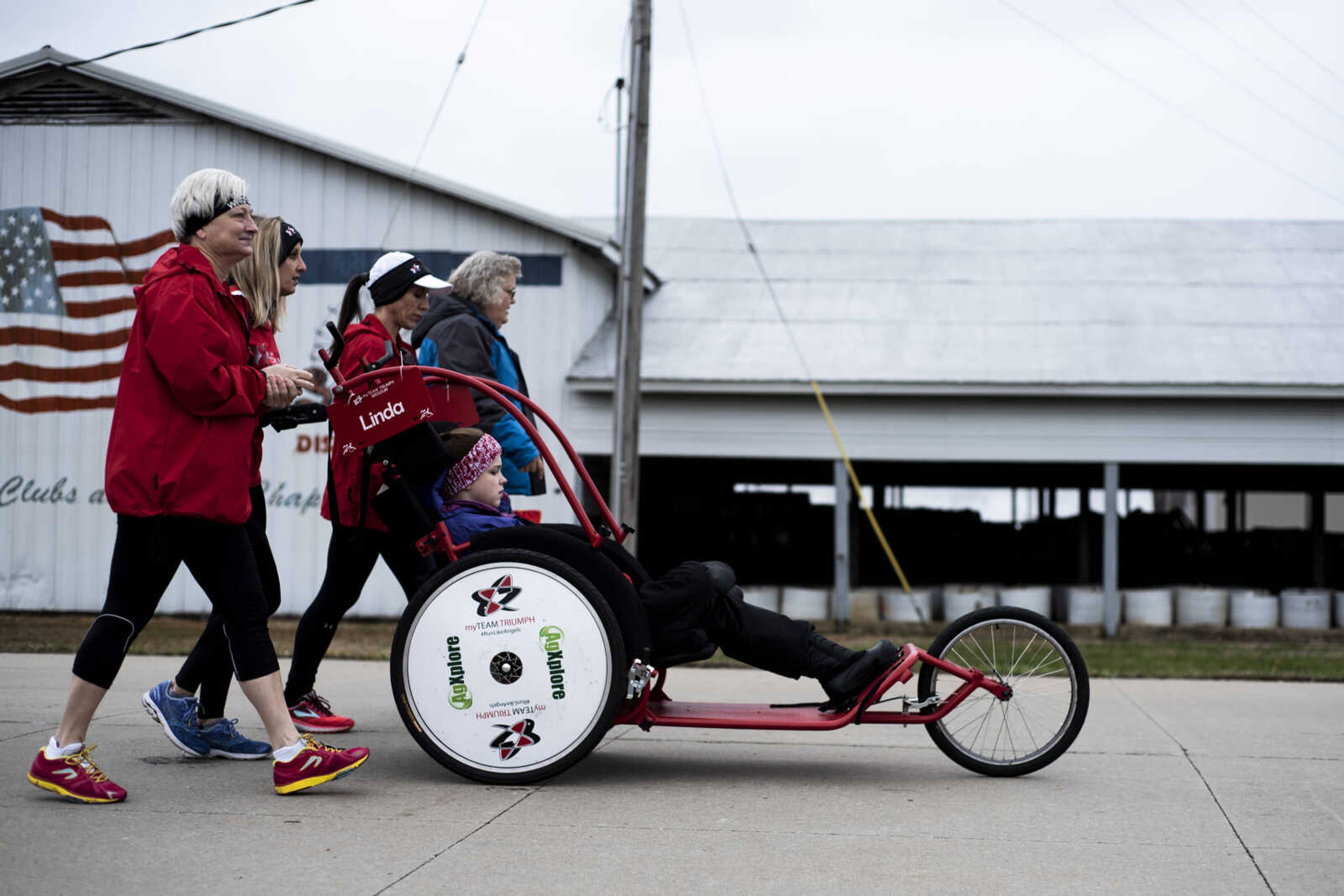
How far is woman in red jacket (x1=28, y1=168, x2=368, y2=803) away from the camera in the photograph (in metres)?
4.12

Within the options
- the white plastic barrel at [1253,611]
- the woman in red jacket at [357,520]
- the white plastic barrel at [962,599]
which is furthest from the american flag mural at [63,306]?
the white plastic barrel at [1253,611]

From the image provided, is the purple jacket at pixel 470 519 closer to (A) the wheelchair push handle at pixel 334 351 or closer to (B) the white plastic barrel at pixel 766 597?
(A) the wheelchair push handle at pixel 334 351

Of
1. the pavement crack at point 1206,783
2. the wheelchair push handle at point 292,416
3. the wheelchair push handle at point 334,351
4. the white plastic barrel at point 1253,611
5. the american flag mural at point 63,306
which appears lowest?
the white plastic barrel at point 1253,611

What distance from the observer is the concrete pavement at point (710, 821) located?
343 centimetres

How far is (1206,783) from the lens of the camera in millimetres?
4898

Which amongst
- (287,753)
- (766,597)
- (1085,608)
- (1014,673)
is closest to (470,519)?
(287,753)

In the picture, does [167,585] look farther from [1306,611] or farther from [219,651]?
[1306,611]

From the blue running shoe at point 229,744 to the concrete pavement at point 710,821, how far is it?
0.39ft

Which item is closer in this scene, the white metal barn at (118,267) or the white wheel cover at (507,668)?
the white wheel cover at (507,668)

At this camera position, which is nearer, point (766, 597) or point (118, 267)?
point (118, 267)

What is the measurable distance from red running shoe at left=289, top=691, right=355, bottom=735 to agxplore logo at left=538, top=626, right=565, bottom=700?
60.3 inches

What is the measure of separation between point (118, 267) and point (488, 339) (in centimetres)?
1123

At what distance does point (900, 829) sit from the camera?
4.04m

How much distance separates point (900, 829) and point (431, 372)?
2156 mm
